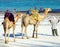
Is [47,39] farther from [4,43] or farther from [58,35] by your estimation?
[4,43]

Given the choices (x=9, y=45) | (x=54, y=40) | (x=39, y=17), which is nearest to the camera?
(x=9, y=45)

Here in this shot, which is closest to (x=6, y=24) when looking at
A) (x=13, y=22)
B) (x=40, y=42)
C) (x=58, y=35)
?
(x=13, y=22)

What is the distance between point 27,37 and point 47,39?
109cm

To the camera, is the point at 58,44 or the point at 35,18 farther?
the point at 35,18

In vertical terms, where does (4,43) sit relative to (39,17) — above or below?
below

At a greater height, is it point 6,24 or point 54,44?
point 6,24

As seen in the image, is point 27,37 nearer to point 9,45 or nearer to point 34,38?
point 34,38

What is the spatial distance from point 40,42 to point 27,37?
1336mm

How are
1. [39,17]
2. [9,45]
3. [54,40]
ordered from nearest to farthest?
1. [9,45]
2. [54,40]
3. [39,17]

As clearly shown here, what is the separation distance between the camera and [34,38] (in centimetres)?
1677

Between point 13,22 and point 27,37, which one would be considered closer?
point 13,22

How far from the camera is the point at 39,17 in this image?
1714 centimetres

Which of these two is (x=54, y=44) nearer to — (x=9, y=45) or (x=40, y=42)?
(x=40, y=42)

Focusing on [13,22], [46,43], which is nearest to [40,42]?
[46,43]
